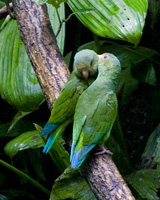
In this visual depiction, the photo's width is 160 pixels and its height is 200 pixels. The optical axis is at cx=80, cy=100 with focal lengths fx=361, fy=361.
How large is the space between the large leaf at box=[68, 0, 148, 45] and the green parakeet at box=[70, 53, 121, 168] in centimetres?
20

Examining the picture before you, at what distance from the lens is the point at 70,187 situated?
6.98 feet

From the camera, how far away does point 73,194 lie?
209 cm

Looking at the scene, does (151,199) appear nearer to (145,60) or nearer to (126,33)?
(126,33)

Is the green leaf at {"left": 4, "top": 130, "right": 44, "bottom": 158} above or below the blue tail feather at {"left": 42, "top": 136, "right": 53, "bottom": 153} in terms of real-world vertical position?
below

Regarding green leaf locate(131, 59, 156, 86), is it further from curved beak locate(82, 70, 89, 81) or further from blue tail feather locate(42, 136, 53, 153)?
blue tail feather locate(42, 136, 53, 153)

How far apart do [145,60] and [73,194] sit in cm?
139

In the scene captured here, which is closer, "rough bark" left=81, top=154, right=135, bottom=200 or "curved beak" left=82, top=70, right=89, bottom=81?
"rough bark" left=81, top=154, right=135, bottom=200

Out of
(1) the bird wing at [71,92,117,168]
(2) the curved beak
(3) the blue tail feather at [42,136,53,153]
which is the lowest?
(3) the blue tail feather at [42,136,53,153]

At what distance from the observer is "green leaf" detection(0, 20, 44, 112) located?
6.77 ft

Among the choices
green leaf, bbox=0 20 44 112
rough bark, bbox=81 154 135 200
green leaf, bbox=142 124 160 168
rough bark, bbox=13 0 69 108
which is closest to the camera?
rough bark, bbox=81 154 135 200

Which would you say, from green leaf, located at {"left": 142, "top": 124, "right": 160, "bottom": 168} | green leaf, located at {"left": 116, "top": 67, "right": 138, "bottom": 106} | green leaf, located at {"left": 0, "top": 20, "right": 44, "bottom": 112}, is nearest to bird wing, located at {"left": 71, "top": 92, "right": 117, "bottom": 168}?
green leaf, located at {"left": 0, "top": 20, "right": 44, "bottom": 112}

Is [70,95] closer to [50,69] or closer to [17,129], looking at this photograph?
[50,69]

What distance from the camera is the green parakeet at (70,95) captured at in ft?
5.43

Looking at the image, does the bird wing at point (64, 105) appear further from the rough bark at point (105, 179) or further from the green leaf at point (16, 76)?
the green leaf at point (16, 76)
